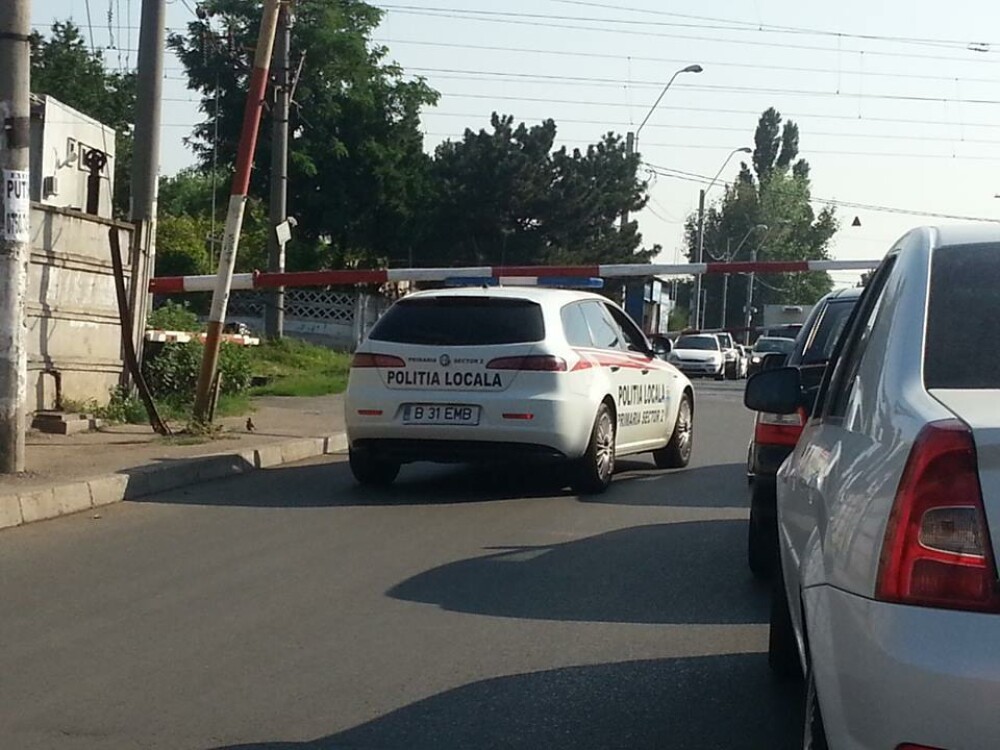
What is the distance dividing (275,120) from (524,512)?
20.3 m

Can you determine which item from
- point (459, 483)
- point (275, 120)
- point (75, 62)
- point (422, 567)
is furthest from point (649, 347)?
point (75, 62)

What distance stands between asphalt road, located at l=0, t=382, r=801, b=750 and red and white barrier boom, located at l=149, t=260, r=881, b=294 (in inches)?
316

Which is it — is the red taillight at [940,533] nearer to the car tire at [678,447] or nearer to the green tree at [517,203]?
the car tire at [678,447]

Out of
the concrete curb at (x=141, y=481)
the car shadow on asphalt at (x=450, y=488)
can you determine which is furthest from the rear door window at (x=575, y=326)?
the concrete curb at (x=141, y=481)

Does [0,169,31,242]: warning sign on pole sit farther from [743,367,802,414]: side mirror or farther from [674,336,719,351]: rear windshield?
[674,336,719,351]: rear windshield

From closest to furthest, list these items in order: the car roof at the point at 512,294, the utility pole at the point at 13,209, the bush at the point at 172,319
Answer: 1. the utility pole at the point at 13,209
2. the car roof at the point at 512,294
3. the bush at the point at 172,319

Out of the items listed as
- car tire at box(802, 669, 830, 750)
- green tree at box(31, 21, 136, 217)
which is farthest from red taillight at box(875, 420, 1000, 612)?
green tree at box(31, 21, 136, 217)

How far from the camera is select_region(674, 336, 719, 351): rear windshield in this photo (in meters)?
50.1

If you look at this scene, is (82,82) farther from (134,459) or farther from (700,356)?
(134,459)

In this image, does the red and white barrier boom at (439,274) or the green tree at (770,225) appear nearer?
the red and white barrier boom at (439,274)

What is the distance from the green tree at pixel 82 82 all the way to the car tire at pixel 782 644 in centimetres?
5311

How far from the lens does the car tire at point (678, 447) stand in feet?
46.9

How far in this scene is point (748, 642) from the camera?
6.63m

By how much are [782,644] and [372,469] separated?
690 centimetres
